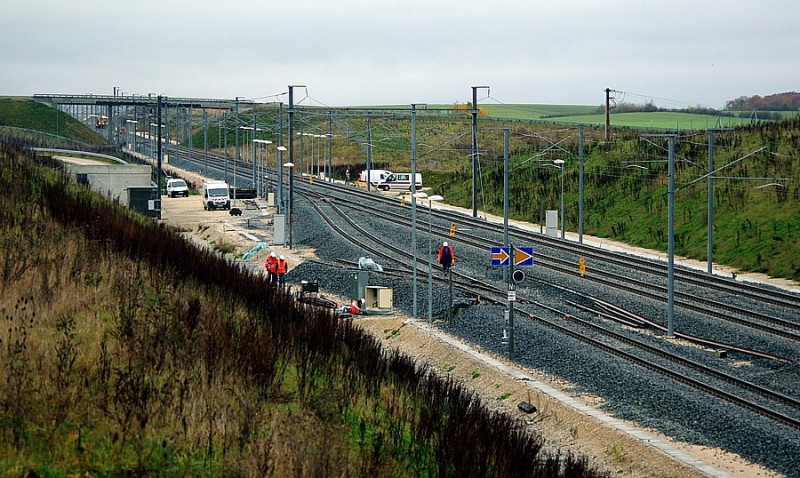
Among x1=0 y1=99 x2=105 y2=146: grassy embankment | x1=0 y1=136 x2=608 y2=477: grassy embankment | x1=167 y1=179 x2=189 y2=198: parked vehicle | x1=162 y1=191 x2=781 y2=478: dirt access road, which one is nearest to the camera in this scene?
x1=0 y1=136 x2=608 y2=477: grassy embankment

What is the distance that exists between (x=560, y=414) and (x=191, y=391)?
33.5ft

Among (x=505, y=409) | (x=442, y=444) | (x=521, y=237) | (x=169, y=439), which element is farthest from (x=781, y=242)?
(x=169, y=439)

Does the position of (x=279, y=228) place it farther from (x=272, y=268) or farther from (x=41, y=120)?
(x=41, y=120)

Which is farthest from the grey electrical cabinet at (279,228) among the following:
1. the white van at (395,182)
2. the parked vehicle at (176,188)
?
the white van at (395,182)

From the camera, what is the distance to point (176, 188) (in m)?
91.2

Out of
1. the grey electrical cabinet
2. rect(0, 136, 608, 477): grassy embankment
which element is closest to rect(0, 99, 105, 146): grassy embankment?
the grey electrical cabinet

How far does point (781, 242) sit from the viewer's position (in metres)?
48.4

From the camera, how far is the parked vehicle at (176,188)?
90.8 m

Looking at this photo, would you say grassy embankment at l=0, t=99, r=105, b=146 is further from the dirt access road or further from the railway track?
the dirt access road

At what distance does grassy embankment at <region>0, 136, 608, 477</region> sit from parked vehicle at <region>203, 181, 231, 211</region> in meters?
54.1

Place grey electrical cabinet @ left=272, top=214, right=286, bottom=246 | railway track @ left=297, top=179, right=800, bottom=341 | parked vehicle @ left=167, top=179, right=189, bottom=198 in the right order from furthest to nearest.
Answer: parked vehicle @ left=167, top=179, right=189, bottom=198 → grey electrical cabinet @ left=272, top=214, right=286, bottom=246 → railway track @ left=297, top=179, right=800, bottom=341

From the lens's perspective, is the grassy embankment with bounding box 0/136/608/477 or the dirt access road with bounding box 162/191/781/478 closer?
the grassy embankment with bounding box 0/136/608/477

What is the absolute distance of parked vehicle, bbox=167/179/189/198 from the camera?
9081cm

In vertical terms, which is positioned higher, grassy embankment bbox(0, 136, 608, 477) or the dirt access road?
grassy embankment bbox(0, 136, 608, 477)
